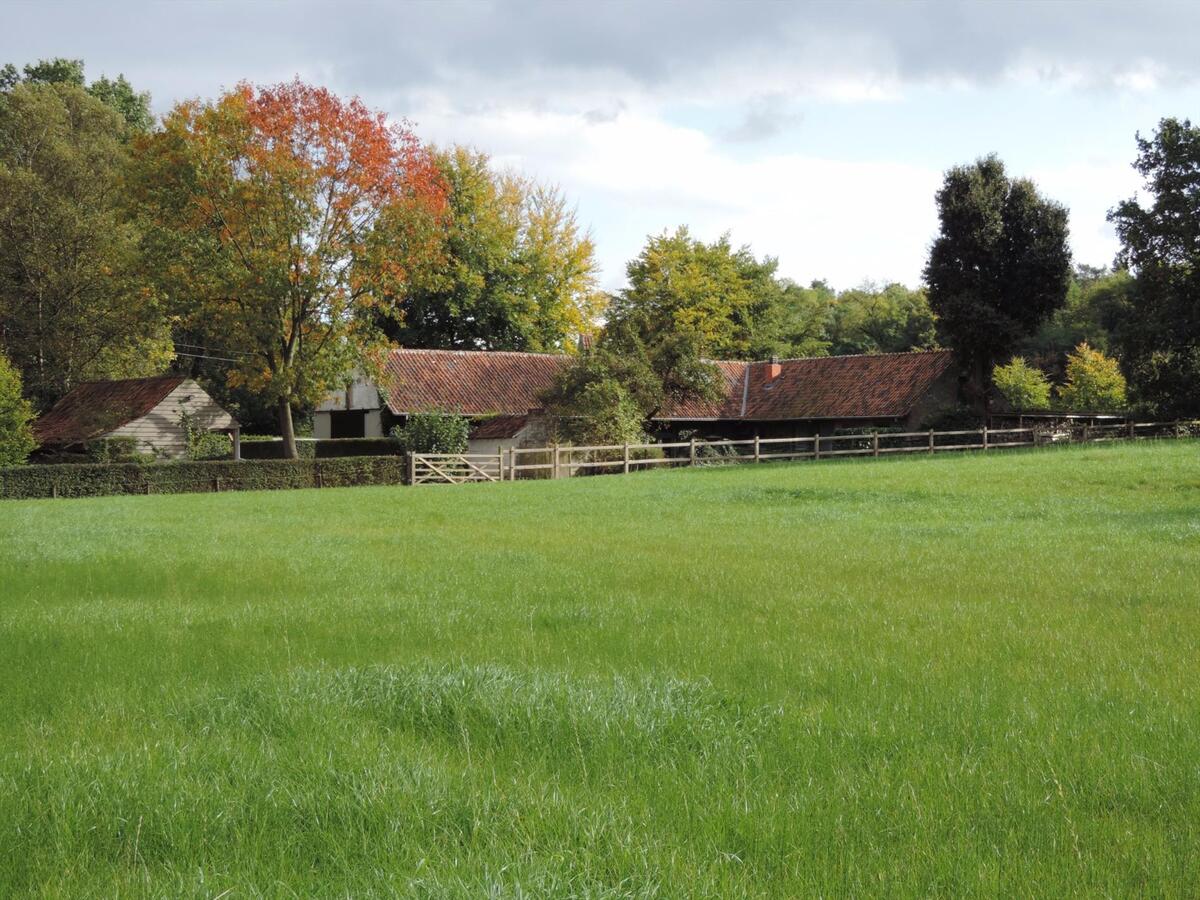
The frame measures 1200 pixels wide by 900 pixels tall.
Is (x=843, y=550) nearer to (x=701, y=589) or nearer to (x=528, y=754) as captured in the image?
(x=701, y=589)

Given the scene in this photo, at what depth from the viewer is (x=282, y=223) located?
38469mm

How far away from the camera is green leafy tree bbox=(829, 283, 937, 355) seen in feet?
256

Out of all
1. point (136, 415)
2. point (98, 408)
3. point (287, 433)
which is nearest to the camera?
point (287, 433)

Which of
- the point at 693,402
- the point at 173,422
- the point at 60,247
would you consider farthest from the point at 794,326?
the point at 60,247

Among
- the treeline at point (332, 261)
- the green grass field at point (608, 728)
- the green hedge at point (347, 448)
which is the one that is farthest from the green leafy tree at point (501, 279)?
the green grass field at point (608, 728)

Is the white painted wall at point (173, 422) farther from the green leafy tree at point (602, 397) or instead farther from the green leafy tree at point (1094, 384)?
the green leafy tree at point (1094, 384)

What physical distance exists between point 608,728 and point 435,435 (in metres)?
40.0

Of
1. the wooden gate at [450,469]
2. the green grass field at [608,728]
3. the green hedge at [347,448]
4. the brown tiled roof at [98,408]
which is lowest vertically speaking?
the green grass field at [608,728]

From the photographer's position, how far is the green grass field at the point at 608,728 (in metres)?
3.74

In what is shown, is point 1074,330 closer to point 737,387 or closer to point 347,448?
point 737,387

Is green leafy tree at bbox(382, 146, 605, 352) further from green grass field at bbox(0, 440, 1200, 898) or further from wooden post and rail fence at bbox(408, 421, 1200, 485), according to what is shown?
green grass field at bbox(0, 440, 1200, 898)

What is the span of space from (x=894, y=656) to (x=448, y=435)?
38346 mm

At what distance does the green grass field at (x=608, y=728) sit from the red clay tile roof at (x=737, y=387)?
38035 mm

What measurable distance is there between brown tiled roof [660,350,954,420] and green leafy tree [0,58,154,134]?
33.9 meters
